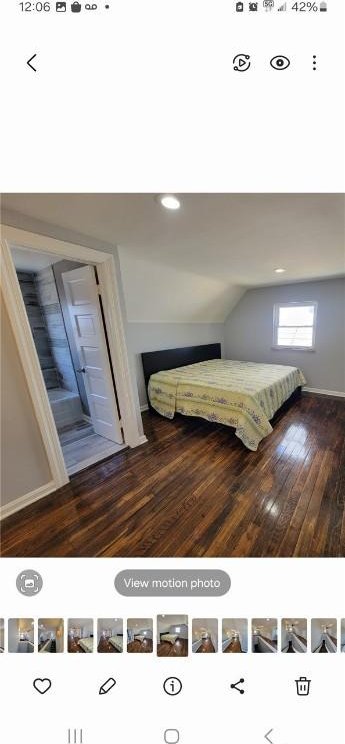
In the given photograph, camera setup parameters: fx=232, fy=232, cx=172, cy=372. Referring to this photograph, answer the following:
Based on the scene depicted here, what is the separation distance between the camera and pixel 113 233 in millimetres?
1784

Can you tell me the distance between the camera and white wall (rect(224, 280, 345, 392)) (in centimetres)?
358

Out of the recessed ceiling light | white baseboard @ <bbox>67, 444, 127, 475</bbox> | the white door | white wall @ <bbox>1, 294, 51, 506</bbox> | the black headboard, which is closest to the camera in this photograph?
the recessed ceiling light

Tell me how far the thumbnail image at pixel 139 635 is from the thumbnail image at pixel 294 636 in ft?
0.80

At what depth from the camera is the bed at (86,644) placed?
0.42 meters

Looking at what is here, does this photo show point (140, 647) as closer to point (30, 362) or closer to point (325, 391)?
point (30, 362)
